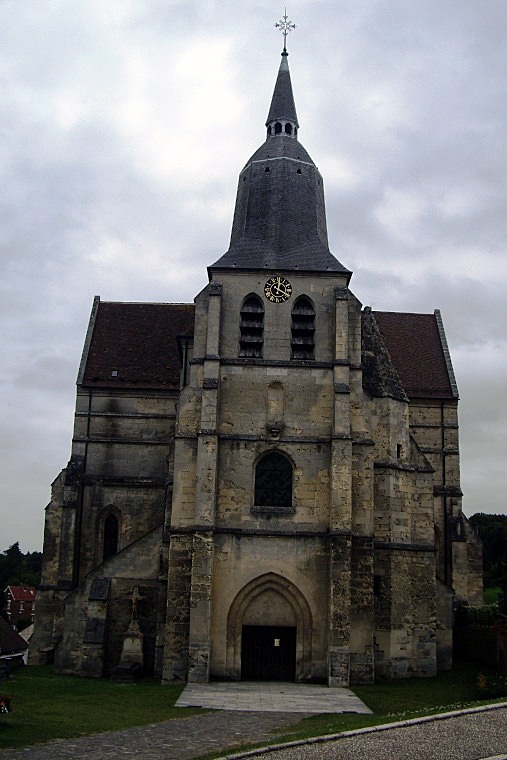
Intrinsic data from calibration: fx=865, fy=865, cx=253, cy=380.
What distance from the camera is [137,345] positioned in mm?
41219

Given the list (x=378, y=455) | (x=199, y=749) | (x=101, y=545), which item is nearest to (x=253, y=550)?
(x=378, y=455)

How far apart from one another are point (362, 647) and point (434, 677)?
3.33 metres

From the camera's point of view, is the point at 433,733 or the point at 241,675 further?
the point at 241,675

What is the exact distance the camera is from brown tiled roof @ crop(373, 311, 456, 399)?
1640 inches

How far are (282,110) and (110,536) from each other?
20.2 metres

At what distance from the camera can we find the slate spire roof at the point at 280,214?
34.0 metres

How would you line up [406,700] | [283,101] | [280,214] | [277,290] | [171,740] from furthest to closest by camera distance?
[283,101] < [280,214] < [277,290] < [406,700] < [171,740]

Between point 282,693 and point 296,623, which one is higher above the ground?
point 296,623

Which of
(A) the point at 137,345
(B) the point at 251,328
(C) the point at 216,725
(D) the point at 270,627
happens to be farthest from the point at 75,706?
(A) the point at 137,345

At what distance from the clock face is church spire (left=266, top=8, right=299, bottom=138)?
7.96 m

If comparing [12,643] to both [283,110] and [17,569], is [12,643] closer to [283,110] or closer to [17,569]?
[283,110]

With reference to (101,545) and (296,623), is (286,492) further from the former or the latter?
(101,545)

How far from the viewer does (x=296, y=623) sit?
1213 inches

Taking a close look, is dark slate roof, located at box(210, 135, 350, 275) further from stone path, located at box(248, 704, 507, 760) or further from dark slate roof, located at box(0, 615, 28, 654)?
dark slate roof, located at box(0, 615, 28, 654)
